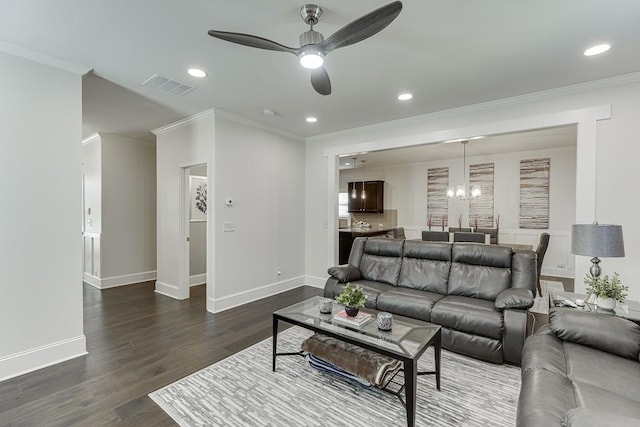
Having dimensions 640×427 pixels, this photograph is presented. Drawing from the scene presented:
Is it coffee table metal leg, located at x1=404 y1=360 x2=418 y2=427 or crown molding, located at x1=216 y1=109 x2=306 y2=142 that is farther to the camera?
crown molding, located at x1=216 y1=109 x2=306 y2=142

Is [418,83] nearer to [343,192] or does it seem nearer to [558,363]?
[558,363]

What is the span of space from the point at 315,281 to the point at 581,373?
13.6ft

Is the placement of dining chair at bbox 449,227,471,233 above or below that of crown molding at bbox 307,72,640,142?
below

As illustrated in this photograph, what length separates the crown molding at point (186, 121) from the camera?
4109mm

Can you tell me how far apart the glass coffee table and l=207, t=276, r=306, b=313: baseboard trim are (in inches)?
71.1

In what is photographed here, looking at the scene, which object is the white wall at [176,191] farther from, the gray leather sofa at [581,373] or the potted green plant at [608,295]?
the potted green plant at [608,295]

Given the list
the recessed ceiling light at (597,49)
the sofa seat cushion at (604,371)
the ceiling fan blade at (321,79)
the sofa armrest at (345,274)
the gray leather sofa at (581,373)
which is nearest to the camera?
the gray leather sofa at (581,373)

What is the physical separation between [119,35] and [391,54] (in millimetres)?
2230

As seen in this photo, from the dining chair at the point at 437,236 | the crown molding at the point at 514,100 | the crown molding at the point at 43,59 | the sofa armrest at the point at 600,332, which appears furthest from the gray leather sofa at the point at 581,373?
the crown molding at the point at 43,59

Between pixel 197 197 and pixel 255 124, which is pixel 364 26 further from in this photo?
pixel 197 197

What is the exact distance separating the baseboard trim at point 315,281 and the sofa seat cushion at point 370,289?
5.22 ft

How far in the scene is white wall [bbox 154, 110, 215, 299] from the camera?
4340 millimetres

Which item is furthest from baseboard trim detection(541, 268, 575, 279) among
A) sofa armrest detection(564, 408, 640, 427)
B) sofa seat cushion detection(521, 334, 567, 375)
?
sofa armrest detection(564, 408, 640, 427)

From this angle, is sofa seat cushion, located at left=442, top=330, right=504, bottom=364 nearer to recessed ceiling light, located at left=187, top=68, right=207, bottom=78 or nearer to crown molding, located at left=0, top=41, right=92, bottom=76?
recessed ceiling light, located at left=187, top=68, right=207, bottom=78
